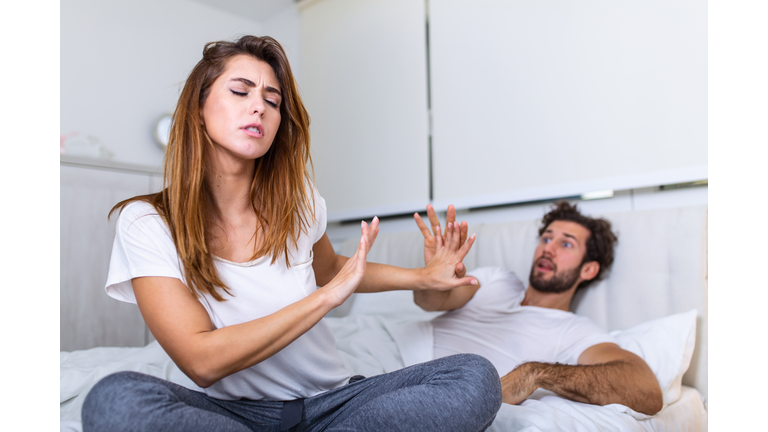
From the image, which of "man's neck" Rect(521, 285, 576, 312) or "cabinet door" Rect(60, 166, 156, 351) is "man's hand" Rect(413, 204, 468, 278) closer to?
"man's neck" Rect(521, 285, 576, 312)

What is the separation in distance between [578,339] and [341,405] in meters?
0.91

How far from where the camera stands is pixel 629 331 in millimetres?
1704

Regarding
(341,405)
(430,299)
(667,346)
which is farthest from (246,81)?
(667,346)

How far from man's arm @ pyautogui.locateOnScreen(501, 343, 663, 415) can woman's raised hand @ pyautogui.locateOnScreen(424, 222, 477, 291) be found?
0.30m

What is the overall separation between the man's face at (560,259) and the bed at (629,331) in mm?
133

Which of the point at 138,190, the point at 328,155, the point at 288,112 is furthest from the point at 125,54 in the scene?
the point at 288,112

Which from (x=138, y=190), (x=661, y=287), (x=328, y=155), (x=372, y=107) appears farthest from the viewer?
(x=328, y=155)

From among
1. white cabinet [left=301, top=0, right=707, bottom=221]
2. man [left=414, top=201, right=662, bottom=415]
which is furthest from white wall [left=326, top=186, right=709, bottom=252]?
man [left=414, top=201, right=662, bottom=415]

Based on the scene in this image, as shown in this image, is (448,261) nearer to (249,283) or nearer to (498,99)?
(249,283)

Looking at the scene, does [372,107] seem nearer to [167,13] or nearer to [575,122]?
[575,122]

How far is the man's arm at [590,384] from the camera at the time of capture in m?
1.33
